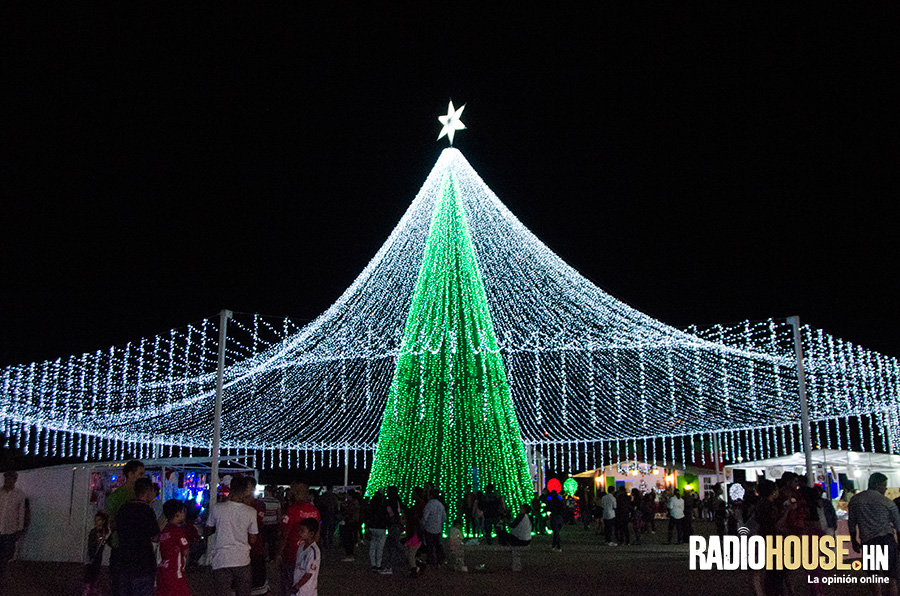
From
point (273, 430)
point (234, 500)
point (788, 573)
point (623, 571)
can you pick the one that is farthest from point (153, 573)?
point (273, 430)

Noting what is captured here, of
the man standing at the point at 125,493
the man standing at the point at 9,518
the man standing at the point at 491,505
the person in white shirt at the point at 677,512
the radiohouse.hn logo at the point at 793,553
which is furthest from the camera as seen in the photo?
the person in white shirt at the point at 677,512

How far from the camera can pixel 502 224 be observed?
54.1ft

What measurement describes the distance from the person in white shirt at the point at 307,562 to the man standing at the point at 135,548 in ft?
3.84

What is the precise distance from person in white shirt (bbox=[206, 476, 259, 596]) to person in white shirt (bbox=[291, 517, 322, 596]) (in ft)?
1.97

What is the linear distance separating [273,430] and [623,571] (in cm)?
1323

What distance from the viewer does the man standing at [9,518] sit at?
27.2 feet

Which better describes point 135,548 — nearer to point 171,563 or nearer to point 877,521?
point 171,563

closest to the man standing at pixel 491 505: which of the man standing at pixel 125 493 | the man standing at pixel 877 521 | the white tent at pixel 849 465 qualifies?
the man standing at pixel 877 521

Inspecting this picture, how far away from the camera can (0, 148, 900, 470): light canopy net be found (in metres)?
16.5

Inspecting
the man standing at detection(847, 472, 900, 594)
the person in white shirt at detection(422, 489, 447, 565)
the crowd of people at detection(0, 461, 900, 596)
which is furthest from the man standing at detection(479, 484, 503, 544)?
the man standing at detection(847, 472, 900, 594)

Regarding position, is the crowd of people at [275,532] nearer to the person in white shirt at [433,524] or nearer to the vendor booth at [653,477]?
the person in white shirt at [433,524]

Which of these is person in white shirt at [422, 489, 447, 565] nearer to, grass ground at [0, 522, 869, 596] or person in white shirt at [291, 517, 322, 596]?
grass ground at [0, 522, 869, 596]

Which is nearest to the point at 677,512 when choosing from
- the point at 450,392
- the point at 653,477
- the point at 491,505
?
the point at 491,505

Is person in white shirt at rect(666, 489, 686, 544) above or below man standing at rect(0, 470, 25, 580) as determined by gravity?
below
